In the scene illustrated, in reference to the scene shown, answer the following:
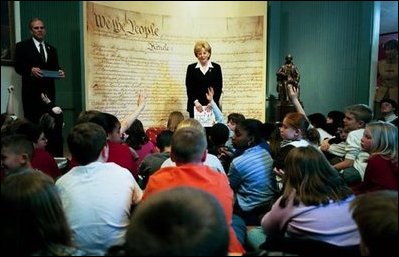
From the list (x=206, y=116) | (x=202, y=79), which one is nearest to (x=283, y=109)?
(x=202, y=79)

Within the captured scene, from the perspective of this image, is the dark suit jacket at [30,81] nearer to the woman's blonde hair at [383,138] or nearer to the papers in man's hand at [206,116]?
the papers in man's hand at [206,116]

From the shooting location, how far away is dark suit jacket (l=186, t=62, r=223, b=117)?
420 cm

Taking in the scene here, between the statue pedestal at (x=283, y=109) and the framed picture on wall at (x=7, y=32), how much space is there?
333 centimetres

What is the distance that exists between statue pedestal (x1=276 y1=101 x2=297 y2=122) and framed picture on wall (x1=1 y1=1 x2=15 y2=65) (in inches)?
131

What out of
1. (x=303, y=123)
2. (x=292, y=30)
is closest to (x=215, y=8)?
(x=292, y=30)

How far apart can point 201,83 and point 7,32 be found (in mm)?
2107

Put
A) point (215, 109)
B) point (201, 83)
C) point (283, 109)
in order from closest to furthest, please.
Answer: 1. point (215, 109)
2. point (201, 83)
3. point (283, 109)

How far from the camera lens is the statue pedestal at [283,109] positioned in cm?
540

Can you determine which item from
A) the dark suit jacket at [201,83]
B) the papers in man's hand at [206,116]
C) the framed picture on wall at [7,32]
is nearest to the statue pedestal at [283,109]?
the dark suit jacket at [201,83]

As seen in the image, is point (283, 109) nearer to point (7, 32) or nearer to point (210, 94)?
Answer: point (210, 94)

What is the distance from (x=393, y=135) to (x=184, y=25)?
4.43 meters

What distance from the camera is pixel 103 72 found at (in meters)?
5.28

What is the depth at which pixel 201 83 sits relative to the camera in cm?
420

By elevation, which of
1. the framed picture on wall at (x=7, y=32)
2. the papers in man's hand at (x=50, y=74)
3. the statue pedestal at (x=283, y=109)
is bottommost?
the statue pedestal at (x=283, y=109)
